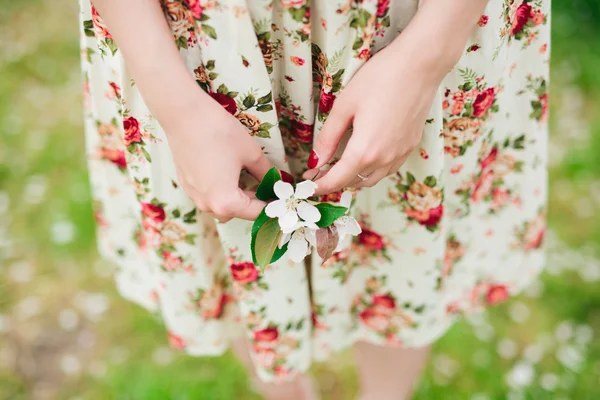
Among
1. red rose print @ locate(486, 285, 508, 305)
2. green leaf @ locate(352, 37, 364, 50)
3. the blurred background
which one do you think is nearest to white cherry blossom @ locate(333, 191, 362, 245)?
green leaf @ locate(352, 37, 364, 50)

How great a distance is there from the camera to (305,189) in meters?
0.75

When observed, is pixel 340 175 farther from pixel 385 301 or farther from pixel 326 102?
pixel 385 301

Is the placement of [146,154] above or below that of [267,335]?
above

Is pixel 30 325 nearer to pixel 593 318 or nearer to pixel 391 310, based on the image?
pixel 391 310

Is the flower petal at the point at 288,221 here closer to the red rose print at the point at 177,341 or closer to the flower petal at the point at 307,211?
the flower petal at the point at 307,211

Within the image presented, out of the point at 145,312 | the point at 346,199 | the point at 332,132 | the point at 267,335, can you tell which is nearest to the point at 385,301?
the point at 267,335

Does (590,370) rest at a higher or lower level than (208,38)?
lower

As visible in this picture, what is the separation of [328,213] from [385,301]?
40 centimetres

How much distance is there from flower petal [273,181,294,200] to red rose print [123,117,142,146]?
0.23m

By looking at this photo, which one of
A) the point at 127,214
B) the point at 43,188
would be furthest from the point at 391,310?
the point at 43,188

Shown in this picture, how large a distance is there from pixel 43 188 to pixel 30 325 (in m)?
0.51

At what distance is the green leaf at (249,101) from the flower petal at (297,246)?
0.18 m

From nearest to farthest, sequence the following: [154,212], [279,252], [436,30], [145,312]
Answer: [436,30], [279,252], [154,212], [145,312]

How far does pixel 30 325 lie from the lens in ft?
5.42
